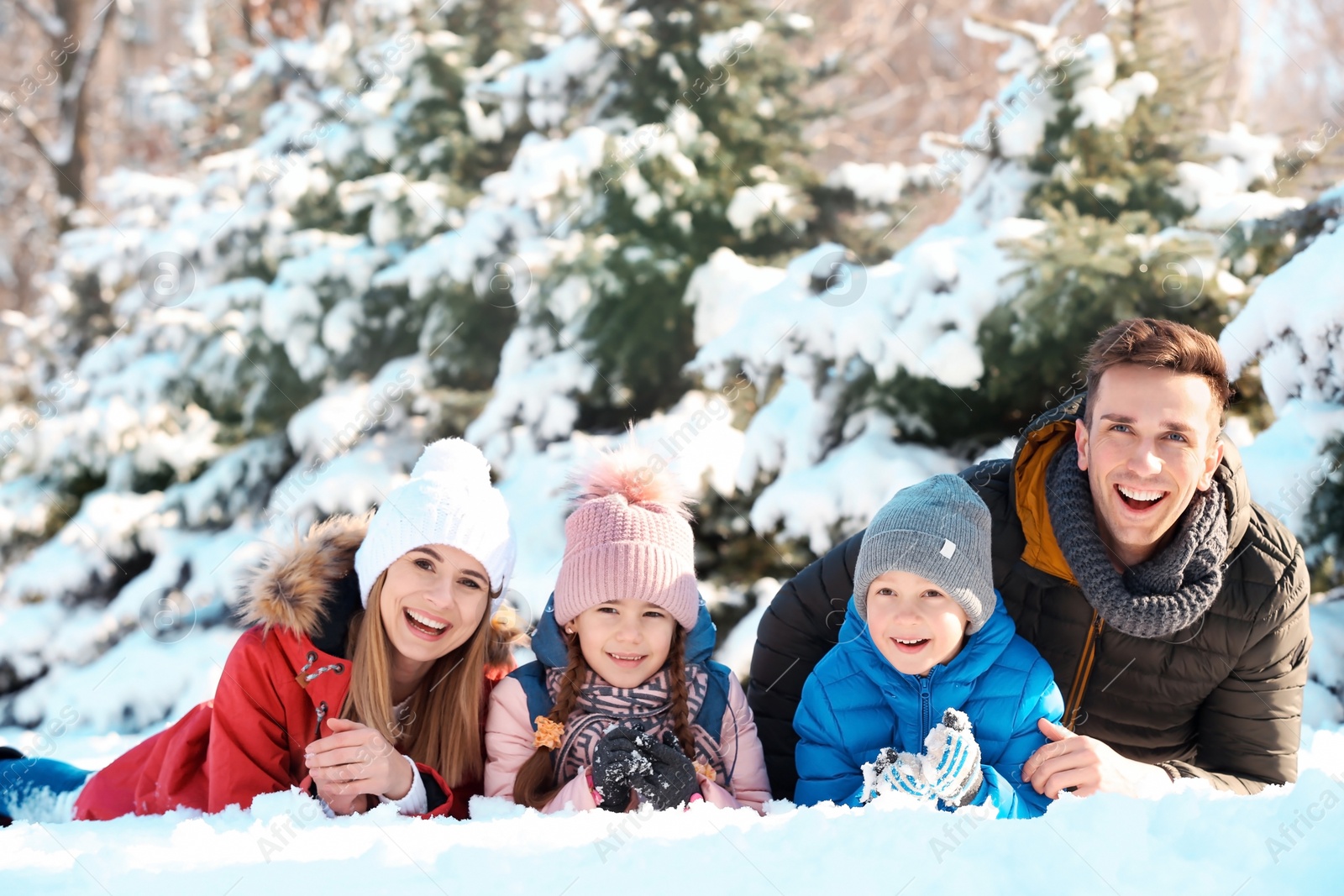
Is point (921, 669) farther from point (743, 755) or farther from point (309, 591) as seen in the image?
point (309, 591)

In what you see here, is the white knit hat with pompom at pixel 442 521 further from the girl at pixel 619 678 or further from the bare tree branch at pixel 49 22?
the bare tree branch at pixel 49 22

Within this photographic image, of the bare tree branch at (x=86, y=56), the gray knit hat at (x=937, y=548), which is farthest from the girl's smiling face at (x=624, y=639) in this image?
the bare tree branch at (x=86, y=56)

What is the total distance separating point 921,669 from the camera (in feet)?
7.34

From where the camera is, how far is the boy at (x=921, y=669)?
224cm

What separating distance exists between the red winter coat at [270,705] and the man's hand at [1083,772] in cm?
129

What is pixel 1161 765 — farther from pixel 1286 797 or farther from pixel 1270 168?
pixel 1270 168

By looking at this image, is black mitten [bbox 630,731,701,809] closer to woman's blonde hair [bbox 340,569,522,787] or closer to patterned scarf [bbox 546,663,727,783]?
patterned scarf [bbox 546,663,727,783]

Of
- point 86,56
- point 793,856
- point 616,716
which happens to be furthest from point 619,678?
point 86,56

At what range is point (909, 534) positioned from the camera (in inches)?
89.7

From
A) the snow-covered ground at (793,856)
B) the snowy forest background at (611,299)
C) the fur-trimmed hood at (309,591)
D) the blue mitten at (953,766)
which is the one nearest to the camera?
the snow-covered ground at (793,856)

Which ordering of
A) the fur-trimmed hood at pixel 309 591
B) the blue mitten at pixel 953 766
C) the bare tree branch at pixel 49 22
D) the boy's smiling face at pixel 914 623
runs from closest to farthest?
the blue mitten at pixel 953 766 → the boy's smiling face at pixel 914 623 → the fur-trimmed hood at pixel 309 591 → the bare tree branch at pixel 49 22

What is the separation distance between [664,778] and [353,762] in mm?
655

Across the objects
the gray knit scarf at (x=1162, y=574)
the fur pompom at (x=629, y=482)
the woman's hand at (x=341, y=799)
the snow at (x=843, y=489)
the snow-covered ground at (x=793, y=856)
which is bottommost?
the snow at (x=843, y=489)

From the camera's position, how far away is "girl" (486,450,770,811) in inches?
95.0
